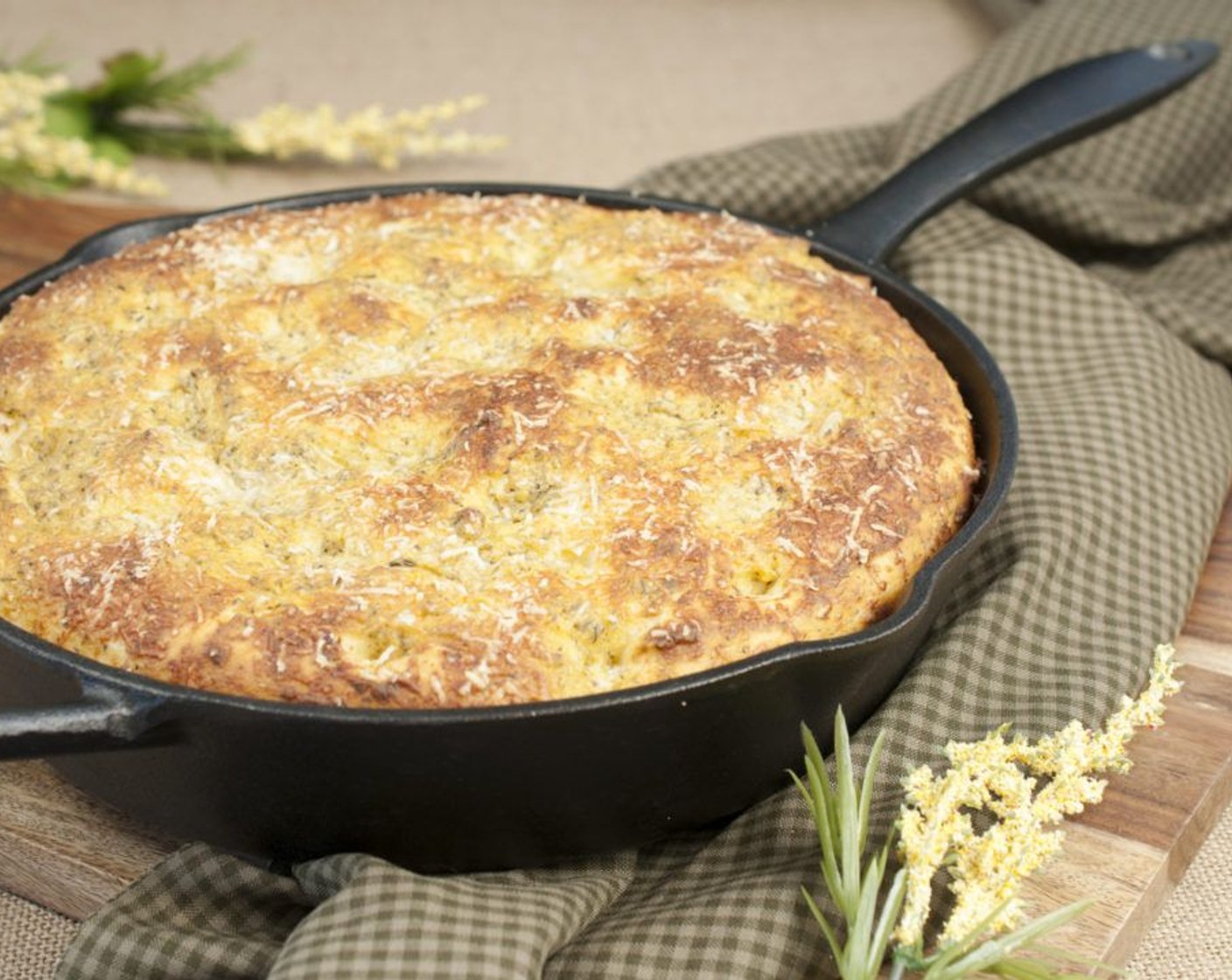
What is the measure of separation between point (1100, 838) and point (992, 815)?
7.2 inches

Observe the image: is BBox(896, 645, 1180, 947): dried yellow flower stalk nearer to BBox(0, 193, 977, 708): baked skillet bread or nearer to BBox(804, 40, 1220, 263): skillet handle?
BBox(0, 193, 977, 708): baked skillet bread

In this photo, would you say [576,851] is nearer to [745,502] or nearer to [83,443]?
[745,502]

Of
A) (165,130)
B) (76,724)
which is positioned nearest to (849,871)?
(76,724)

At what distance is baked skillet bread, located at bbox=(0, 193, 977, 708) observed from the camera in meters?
1.94

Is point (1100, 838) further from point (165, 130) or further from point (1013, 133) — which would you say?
point (165, 130)

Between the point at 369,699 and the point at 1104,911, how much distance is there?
3.18ft

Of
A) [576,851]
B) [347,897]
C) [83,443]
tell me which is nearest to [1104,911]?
[576,851]

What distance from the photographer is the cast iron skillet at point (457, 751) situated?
5.79ft

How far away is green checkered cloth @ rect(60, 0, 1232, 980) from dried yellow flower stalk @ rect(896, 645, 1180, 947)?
0.18m

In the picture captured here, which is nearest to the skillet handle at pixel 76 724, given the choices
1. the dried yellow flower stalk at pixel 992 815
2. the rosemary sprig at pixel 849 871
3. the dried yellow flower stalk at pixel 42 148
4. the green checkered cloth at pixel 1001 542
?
the green checkered cloth at pixel 1001 542

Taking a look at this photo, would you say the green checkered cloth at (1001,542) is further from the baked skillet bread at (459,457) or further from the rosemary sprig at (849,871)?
the baked skillet bread at (459,457)

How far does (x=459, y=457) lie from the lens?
2.18m

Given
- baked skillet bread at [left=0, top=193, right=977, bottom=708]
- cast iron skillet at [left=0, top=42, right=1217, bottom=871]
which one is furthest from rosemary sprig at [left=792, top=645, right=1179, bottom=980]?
baked skillet bread at [left=0, top=193, right=977, bottom=708]

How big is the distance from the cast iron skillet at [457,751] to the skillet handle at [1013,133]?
29.9 inches
